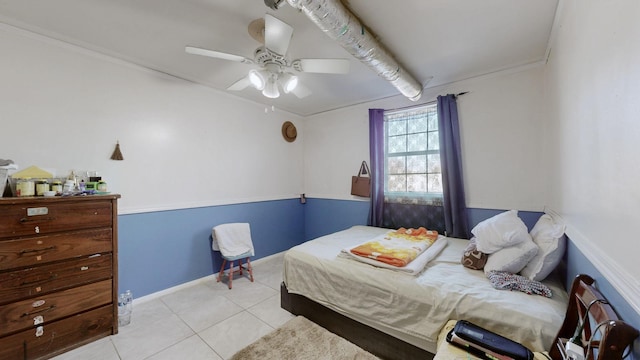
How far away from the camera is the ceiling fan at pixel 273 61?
153 cm

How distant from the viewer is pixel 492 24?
178 centimetres

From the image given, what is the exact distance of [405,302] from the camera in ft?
5.07

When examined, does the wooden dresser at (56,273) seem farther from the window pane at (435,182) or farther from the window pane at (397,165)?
the window pane at (435,182)

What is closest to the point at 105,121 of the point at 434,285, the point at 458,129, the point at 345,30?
the point at 345,30

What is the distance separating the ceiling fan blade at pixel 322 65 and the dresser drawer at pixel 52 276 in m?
2.20

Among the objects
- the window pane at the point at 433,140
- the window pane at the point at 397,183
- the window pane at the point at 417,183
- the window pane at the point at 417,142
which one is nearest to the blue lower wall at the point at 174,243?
the window pane at the point at 397,183

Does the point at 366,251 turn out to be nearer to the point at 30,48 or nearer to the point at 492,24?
the point at 492,24

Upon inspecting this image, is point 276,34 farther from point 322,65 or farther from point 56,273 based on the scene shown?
point 56,273

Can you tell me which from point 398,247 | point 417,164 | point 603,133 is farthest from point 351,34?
point 417,164

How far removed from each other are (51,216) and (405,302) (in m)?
2.56

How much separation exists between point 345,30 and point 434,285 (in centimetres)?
179

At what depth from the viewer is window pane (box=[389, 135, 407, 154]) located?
10.6 feet

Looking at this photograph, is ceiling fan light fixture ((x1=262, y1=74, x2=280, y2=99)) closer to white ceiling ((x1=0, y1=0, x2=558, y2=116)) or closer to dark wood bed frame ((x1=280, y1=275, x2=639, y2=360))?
white ceiling ((x1=0, y1=0, x2=558, y2=116))

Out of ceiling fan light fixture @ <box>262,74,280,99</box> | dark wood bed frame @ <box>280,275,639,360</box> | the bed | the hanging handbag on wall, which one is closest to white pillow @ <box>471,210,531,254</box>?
the bed
